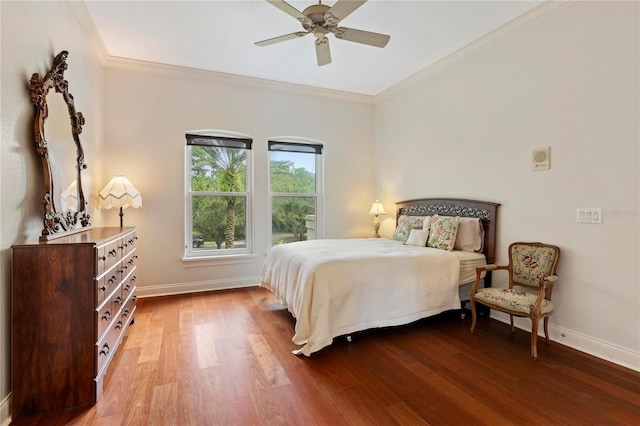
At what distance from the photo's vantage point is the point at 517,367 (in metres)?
2.30

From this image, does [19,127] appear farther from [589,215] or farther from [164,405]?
[589,215]

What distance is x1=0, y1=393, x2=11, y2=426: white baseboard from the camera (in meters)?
1.65

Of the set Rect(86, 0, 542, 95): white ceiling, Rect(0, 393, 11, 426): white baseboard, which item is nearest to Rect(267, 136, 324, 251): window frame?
Rect(86, 0, 542, 95): white ceiling

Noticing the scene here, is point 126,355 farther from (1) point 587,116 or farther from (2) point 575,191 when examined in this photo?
(1) point 587,116

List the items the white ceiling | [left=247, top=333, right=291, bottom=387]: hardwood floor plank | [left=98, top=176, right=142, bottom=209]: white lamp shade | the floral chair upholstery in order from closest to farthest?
1. [left=247, top=333, right=291, bottom=387]: hardwood floor plank
2. the floral chair upholstery
3. the white ceiling
4. [left=98, top=176, right=142, bottom=209]: white lamp shade

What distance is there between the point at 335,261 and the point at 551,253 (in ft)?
6.06

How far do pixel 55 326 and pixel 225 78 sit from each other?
11.5 feet

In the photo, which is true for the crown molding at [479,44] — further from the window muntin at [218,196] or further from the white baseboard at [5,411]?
the white baseboard at [5,411]

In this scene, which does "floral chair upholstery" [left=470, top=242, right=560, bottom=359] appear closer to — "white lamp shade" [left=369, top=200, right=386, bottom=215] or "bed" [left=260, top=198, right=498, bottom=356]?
"bed" [left=260, top=198, right=498, bottom=356]

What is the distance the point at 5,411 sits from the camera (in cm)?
167

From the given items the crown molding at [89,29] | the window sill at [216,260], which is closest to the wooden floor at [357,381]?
the window sill at [216,260]

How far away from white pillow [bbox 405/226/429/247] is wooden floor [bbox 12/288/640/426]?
3.25ft

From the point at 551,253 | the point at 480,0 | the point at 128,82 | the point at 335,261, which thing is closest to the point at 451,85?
the point at 480,0

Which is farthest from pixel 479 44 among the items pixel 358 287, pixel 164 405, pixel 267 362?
pixel 164 405
